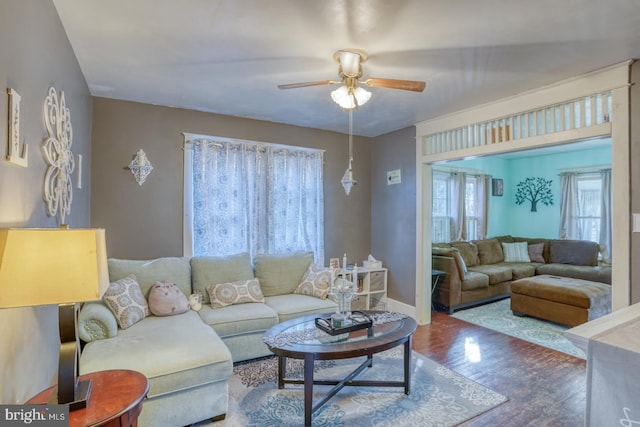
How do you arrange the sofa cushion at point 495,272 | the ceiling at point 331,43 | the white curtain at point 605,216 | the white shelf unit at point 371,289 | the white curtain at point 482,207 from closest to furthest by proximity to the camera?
the ceiling at point 331,43, the white shelf unit at point 371,289, the sofa cushion at point 495,272, the white curtain at point 605,216, the white curtain at point 482,207

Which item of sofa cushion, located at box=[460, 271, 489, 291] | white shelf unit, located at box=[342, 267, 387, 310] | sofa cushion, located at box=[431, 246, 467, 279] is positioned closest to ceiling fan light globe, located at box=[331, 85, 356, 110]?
white shelf unit, located at box=[342, 267, 387, 310]

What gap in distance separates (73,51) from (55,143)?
3.13ft

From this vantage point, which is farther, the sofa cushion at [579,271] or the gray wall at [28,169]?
the sofa cushion at [579,271]

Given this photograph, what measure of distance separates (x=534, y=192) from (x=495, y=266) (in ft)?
7.70

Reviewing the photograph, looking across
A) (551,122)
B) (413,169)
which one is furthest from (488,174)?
(551,122)

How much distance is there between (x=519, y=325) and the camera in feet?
13.5

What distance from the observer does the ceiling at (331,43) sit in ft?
5.97

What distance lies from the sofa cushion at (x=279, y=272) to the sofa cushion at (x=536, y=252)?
14.9 ft

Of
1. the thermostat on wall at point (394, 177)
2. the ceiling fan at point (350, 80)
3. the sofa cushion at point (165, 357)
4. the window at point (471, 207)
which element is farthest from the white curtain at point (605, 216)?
the sofa cushion at point (165, 357)

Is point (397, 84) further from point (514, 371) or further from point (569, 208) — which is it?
point (569, 208)

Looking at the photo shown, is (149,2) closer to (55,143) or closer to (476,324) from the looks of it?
(55,143)

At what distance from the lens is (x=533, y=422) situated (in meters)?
2.20

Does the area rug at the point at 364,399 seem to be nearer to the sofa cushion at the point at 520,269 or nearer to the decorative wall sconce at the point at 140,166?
the decorative wall sconce at the point at 140,166

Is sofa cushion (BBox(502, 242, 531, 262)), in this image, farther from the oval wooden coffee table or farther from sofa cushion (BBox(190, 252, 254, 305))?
A: sofa cushion (BBox(190, 252, 254, 305))
